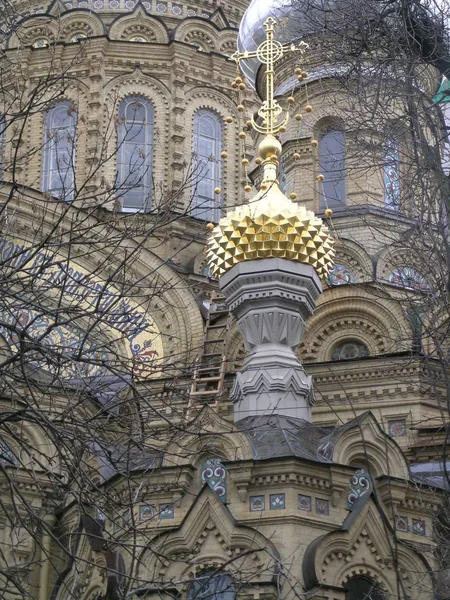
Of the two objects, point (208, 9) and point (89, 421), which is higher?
point (208, 9)

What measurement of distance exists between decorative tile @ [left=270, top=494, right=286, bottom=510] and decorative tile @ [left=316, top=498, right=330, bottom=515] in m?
0.30

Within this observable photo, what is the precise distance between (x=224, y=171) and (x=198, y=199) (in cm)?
61

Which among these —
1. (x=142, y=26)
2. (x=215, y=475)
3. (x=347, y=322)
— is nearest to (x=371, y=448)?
(x=215, y=475)

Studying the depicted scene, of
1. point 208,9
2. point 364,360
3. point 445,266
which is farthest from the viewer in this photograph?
point 208,9

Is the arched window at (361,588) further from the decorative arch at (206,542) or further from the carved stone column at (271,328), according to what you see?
the carved stone column at (271,328)

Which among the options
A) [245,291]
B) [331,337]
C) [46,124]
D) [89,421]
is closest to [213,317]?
[331,337]

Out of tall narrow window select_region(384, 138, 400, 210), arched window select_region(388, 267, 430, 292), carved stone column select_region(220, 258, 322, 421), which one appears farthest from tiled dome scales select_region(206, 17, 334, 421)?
tall narrow window select_region(384, 138, 400, 210)

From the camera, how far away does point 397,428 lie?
15883mm

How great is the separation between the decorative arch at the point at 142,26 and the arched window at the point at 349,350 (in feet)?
25.5

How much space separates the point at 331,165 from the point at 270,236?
355 cm

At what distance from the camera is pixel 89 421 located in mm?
8086

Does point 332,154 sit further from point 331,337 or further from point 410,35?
point 410,35

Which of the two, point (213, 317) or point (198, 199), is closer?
point (213, 317)

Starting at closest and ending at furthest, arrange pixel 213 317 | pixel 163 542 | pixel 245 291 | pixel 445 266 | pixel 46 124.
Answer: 1. pixel 445 266
2. pixel 163 542
3. pixel 245 291
4. pixel 213 317
5. pixel 46 124
